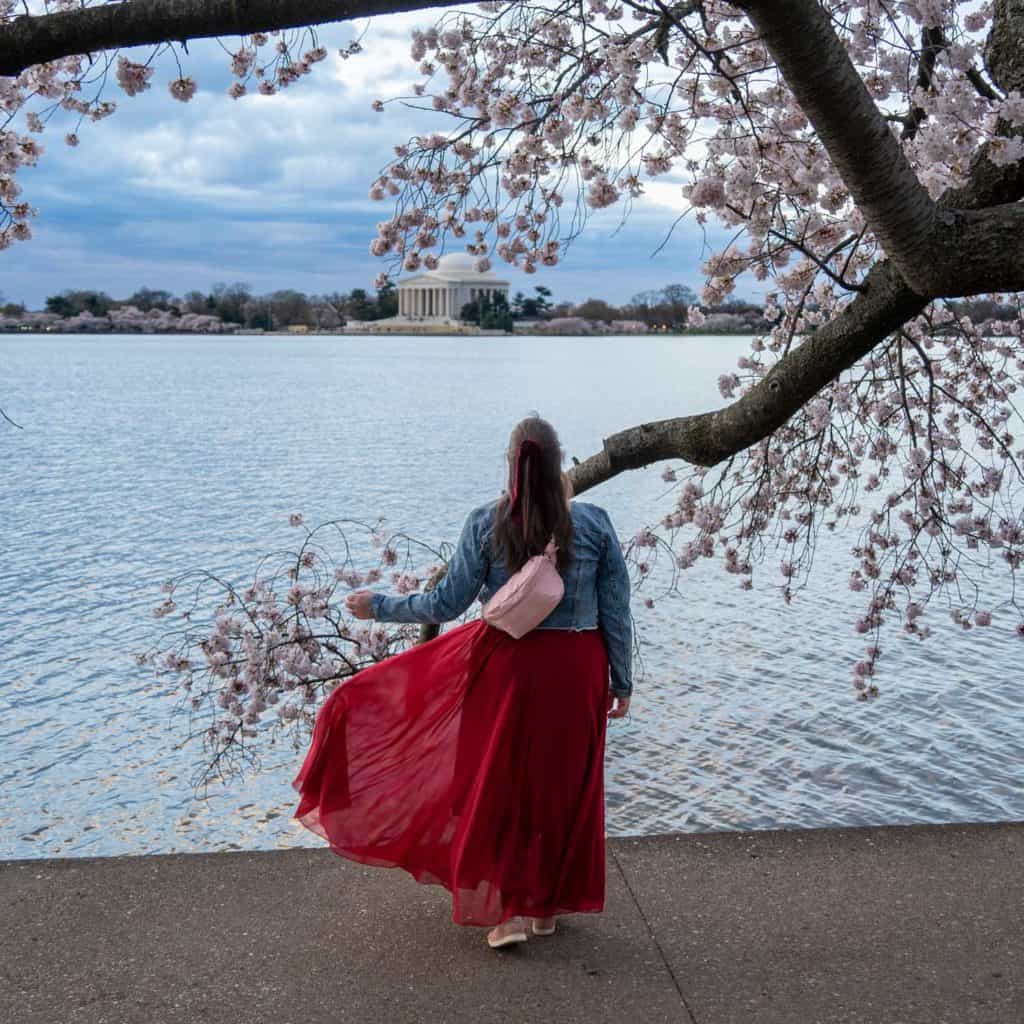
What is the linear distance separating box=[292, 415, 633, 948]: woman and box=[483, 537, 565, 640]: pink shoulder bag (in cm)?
8

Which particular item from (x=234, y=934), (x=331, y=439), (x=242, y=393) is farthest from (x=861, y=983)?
(x=242, y=393)

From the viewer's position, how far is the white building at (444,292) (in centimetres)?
11738

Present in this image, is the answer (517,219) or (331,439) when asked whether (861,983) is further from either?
(331,439)

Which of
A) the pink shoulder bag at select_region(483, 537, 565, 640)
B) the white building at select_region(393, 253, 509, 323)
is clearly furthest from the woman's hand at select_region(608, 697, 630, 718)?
the white building at select_region(393, 253, 509, 323)

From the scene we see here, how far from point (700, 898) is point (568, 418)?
29.9 metres

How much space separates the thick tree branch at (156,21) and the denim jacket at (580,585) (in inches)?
58.7

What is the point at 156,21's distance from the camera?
299cm

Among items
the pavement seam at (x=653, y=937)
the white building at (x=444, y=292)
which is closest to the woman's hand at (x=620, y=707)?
the pavement seam at (x=653, y=937)

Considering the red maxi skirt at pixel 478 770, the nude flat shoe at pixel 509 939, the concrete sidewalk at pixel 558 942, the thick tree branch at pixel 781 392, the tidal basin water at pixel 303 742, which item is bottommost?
the tidal basin water at pixel 303 742

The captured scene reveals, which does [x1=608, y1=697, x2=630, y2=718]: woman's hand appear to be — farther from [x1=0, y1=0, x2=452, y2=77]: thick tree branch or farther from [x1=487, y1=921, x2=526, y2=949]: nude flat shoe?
[x1=0, y1=0, x2=452, y2=77]: thick tree branch

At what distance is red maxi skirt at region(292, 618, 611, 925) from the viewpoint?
3652 mm

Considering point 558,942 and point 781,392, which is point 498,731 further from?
point 781,392

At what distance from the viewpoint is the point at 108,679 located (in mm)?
9867

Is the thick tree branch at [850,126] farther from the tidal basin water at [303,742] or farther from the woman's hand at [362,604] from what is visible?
the tidal basin water at [303,742]
